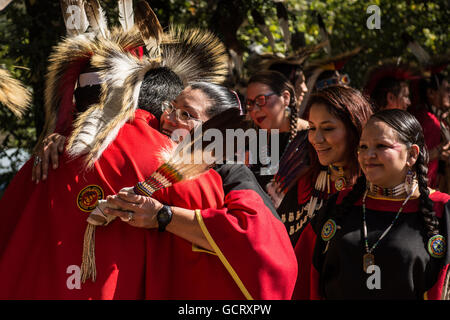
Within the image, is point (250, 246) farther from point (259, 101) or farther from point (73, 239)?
point (259, 101)

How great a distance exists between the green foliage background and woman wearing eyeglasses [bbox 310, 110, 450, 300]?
1.88 m

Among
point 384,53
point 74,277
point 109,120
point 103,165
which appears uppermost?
point 384,53

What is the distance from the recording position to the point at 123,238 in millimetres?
2463

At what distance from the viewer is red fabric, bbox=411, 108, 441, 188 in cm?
546

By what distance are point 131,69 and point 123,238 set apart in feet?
2.50

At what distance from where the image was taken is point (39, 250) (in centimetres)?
246

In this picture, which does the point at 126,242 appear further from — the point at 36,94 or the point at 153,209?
the point at 36,94

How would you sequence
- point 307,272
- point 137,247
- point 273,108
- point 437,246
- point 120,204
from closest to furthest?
point 120,204
point 137,247
point 437,246
point 307,272
point 273,108

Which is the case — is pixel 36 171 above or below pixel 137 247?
above

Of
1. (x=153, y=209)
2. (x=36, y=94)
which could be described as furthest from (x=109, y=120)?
(x=36, y=94)

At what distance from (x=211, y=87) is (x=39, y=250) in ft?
3.47

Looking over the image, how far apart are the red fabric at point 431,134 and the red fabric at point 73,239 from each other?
11.8 feet

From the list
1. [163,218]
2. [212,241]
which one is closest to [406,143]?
[212,241]

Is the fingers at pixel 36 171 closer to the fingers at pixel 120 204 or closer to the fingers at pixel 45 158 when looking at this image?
the fingers at pixel 45 158
